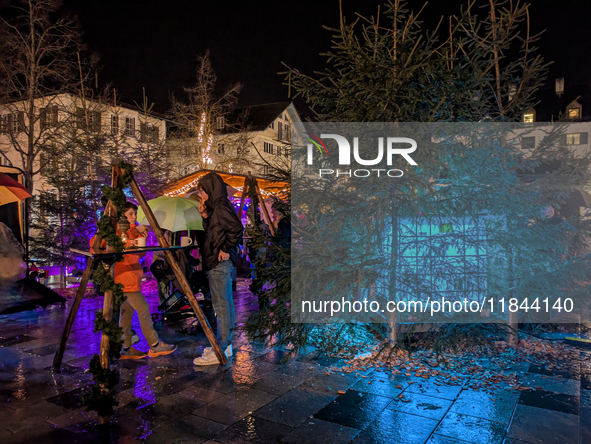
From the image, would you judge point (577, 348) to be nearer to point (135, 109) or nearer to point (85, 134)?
point (85, 134)

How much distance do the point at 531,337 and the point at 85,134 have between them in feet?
46.2

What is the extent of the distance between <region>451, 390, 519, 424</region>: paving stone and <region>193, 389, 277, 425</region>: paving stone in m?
1.92

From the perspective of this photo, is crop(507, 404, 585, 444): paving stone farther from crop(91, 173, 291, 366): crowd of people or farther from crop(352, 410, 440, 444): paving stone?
crop(91, 173, 291, 366): crowd of people

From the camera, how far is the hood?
5.89 m

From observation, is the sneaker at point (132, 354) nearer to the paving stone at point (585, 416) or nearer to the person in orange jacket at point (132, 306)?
the person in orange jacket at point (132, 306)

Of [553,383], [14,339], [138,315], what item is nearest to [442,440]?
[553,383]

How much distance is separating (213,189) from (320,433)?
3.48 meters

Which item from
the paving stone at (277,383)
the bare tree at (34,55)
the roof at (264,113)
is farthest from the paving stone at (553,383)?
the roof at (264,113)

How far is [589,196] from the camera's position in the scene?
26.5 feet

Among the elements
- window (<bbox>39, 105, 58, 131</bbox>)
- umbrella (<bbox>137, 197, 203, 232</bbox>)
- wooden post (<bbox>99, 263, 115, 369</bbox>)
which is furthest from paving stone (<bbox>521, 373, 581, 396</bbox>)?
window (<bbox>39, 105, 58, 131</bbox>)

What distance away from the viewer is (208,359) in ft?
18.5

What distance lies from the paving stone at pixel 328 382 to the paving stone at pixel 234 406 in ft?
1.64

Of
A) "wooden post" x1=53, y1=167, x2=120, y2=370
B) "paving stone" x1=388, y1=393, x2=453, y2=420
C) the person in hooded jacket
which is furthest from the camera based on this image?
the person in hooded jacket

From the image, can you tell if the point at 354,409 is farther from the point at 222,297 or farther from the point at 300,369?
the point at 222,297
